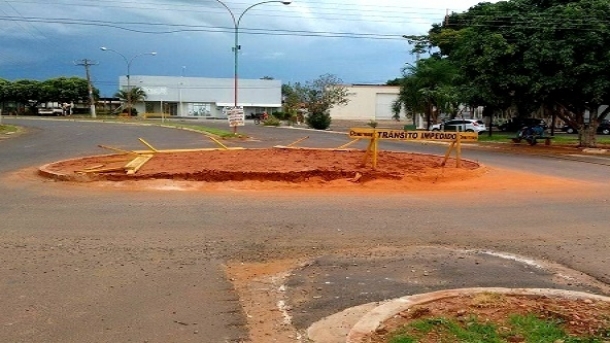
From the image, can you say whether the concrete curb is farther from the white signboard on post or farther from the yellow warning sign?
the white signboard on post

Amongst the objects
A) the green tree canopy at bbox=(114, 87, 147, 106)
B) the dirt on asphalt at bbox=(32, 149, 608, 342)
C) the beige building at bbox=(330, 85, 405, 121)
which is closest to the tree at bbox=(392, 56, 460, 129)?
the dirt on asphalt at bbox=(32, 149, 608, 342)

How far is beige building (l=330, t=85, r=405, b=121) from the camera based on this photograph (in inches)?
3403

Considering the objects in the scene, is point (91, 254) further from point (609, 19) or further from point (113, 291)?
point (609, 19)

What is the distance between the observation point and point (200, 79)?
94000 mm

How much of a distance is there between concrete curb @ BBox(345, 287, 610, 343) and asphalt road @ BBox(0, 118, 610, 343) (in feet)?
1.26

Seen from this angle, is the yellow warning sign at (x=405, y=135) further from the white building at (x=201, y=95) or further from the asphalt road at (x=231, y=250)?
the white building at (x=201, y=95)

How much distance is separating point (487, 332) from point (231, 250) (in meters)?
3.61

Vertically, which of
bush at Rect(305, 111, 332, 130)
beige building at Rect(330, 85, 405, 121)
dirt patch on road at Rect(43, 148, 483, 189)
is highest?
beige building at Rect(330, 85, 405, 121)

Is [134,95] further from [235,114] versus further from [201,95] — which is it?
[235,114]

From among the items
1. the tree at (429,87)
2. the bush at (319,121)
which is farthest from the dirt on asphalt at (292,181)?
the bush at (319,121)

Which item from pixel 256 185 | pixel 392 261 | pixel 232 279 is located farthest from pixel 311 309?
pixel 256 185

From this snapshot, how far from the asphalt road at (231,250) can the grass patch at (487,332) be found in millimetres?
939

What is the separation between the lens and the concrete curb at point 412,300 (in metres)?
4.38

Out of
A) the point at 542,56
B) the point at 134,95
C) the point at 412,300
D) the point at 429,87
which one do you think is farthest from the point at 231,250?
the point at 134,95
